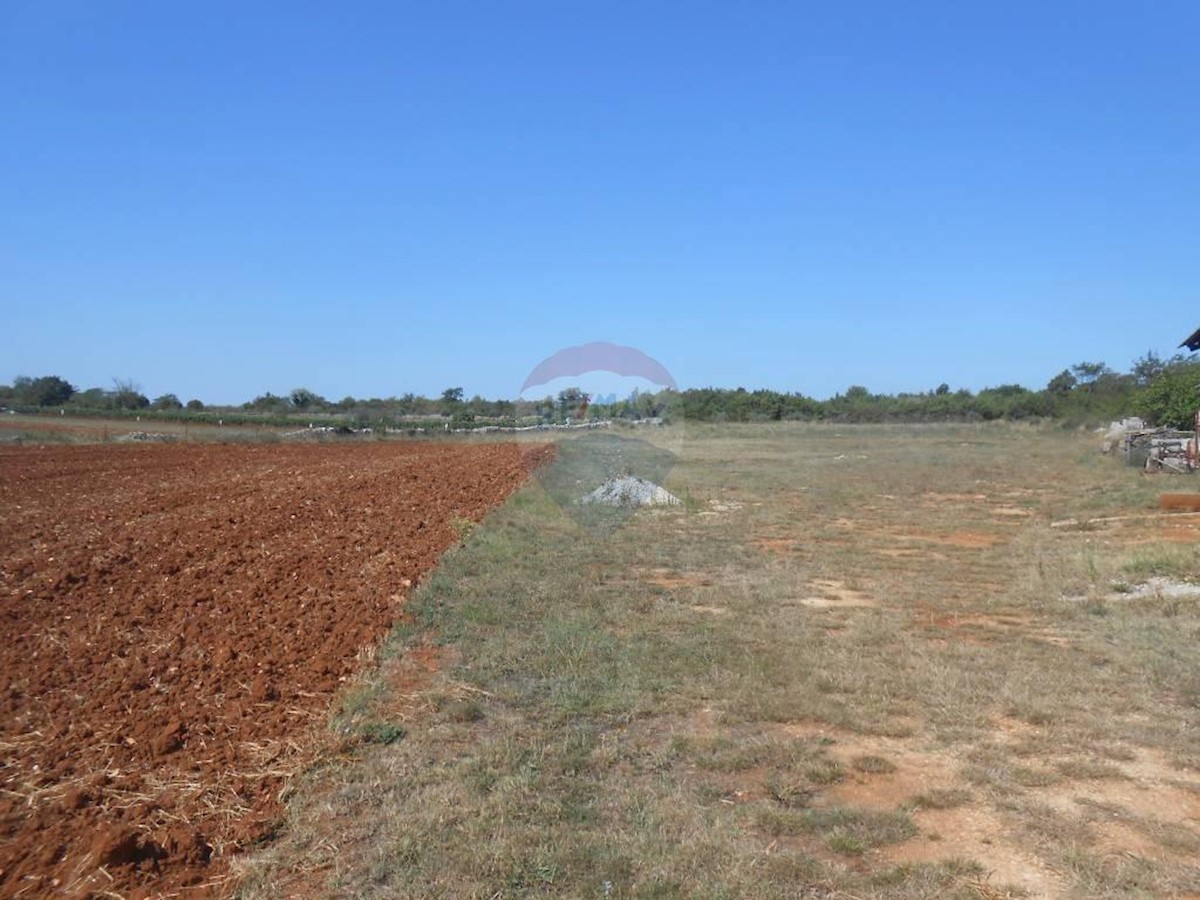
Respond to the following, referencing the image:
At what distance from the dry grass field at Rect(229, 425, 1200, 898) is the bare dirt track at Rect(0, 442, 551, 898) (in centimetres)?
36

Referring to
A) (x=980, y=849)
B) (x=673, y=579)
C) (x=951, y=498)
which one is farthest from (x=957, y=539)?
(x=980, y=849)

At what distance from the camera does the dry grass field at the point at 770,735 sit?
3.44 m

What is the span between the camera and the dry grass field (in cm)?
344

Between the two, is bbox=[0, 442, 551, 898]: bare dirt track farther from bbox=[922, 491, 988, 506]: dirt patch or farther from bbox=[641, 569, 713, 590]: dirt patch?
bbox=[922, 491, 988, 506]: dirt patch

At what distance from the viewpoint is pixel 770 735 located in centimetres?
497

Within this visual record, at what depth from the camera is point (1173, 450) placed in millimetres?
21062

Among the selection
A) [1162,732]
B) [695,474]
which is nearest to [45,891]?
[1162,732]

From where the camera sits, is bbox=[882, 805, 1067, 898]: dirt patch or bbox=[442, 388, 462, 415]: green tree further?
bbox=[442, 388, 462, 415]: green tree

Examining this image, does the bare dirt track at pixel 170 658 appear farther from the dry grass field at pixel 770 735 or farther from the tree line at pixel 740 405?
the tree line at pixel 740 405

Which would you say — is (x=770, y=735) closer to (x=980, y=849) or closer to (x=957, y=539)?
(x=980, y=849)

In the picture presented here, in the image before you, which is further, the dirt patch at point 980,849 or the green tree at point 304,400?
the green tree at point 304,400

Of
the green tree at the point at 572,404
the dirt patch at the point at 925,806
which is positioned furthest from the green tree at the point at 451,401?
the dirt patch at the point at 925,806

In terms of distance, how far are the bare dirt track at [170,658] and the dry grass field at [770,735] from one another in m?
0.36

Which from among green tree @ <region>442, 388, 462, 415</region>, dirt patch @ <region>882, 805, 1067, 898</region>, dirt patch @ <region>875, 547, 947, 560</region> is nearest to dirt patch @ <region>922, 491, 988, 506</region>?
dirt patch @ <region>875, 547, 947, 560</region>
